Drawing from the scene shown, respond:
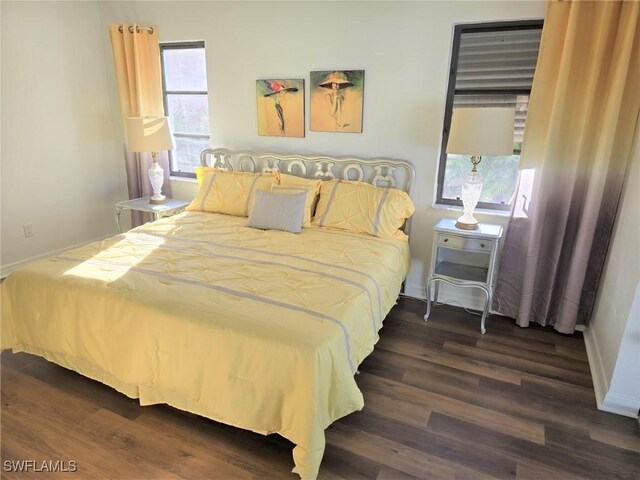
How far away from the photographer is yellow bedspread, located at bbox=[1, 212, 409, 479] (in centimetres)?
172

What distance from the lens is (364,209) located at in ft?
9.93

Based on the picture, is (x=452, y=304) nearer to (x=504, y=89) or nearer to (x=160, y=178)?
(x=504, y=89)

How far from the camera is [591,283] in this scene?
2773 millimetres

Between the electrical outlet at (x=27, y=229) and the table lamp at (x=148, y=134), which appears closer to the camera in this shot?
the table lamp at (x=148, y=134)

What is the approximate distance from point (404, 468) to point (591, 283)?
191 centimetres

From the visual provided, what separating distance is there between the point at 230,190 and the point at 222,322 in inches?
73.5

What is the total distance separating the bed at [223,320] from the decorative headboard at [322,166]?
0.63m

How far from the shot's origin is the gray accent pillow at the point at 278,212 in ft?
9.93

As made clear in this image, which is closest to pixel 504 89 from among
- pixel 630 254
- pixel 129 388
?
pixel 630 254

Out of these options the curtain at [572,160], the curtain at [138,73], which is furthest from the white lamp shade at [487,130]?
the curtain at [138,73]

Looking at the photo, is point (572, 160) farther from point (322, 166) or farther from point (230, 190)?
point (230, 190)

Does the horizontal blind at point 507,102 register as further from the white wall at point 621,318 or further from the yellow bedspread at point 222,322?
the yellow bedspread at point 222,322

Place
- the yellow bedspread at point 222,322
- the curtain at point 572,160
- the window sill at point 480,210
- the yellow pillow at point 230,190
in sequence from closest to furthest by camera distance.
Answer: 1. the yellow bedspread at point 222,322
2. the curtain at point 572,160
3. the window sill at point 480,210
4. the yellow pillow at point 230,190

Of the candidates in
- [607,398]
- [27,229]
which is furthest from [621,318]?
[27,229]
